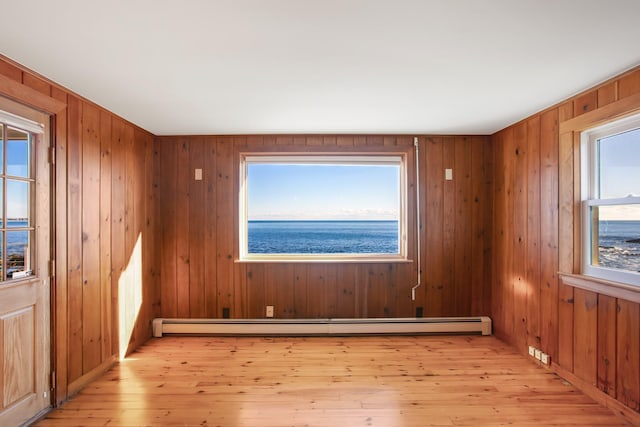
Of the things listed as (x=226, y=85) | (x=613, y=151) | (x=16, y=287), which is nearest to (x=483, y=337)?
(x=613, y=151)

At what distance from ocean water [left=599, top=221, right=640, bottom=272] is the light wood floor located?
1034 millimetres

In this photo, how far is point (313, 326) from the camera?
355 centimetres

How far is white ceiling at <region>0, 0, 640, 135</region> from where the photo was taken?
1465mm

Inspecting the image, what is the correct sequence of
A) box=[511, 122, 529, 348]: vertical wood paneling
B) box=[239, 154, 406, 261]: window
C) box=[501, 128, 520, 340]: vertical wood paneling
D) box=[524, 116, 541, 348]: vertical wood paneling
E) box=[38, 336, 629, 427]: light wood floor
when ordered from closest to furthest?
1. box=[38, 336, 629, 427]: light wood floor
2. box=[524, 116, 541, 348]: vertical wood paneling
3. box=[511, 122, 529, 348]: vertical wood paneling
4. box=[501, 128, 520, 340]: vertical wood paneling
5. box=[239, 154, 406, 261]: window

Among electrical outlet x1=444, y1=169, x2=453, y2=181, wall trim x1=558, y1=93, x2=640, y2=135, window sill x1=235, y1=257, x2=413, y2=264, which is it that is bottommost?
window sill x1=235, y1=257, x2=413, y2=264

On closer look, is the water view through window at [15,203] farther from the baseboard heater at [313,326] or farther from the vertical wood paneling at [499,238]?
the vertical wood paneling at [499,238]

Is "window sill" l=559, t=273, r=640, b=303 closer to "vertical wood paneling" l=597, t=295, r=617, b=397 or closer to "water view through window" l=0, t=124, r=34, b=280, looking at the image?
"vertical wood paneling" l=597, t=295, r=617, b=397

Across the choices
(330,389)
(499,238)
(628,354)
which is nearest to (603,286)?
(628,354)

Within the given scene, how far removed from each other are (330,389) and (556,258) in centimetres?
220

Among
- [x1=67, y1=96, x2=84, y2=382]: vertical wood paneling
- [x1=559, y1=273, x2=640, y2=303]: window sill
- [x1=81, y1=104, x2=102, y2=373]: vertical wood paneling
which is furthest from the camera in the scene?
[x1=81, y1=104, x2=102, y2=373]: vertical wood paneling

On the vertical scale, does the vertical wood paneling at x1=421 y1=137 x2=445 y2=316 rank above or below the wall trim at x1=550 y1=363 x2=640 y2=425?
above

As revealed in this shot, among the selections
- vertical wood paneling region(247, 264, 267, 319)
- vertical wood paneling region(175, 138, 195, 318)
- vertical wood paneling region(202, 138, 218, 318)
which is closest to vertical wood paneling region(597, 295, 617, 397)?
vertical wood paneling region(247, 264, 267, 319)

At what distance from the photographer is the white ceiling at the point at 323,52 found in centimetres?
146

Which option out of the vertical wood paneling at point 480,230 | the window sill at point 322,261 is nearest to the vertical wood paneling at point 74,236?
the window sill at point 322,261
